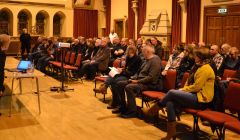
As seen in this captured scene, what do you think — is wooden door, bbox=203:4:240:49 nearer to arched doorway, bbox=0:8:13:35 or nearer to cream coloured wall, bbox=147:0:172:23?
cream coloured wall, bbox=147:0:172:23

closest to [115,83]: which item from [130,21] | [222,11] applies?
[222,11]

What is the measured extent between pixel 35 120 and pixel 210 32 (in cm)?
710

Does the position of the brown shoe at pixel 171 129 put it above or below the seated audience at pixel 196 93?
below

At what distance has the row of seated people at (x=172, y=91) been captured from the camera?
3945 millimetres

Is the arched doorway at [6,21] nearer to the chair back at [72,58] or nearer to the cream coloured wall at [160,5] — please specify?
the cream coloured wall at [160,5]

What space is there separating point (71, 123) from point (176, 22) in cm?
767

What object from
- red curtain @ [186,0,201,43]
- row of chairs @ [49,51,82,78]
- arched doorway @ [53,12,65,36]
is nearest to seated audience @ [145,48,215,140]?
row of chairs @ [49,51,82,78]

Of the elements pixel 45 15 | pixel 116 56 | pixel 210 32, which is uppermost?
pixel 45 15

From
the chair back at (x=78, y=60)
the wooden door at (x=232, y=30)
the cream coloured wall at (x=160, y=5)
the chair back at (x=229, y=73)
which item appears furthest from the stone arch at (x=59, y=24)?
the chair back at (x=229, y=73)

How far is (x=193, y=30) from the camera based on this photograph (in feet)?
35.6

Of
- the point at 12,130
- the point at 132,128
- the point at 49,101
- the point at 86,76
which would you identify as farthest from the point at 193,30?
the point at 12,130

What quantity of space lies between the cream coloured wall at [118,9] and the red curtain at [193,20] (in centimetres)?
453

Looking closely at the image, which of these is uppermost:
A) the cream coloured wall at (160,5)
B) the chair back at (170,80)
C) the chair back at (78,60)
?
the cream coloured wall at (160,5)

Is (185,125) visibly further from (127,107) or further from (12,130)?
(12,130)
